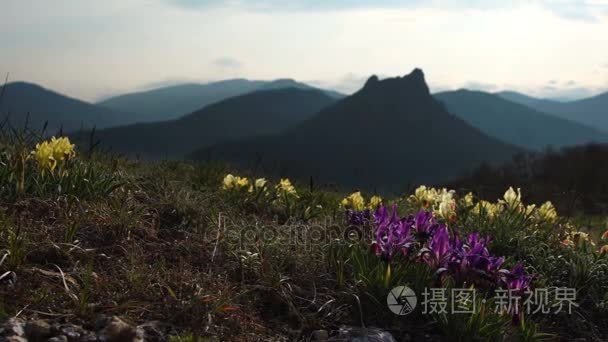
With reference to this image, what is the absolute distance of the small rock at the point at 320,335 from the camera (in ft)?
13.0

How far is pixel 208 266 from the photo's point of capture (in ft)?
15.2

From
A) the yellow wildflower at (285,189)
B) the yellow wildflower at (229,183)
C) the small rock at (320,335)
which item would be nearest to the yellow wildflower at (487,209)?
the yellow wildflower at (285,189)

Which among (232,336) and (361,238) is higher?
(361,238)

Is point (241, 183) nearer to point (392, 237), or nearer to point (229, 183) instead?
point (229, 183)

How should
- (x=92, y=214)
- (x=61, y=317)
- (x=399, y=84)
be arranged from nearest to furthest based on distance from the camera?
(x=61, y=317)
(x=92, y=214)
(x=399, y=84)

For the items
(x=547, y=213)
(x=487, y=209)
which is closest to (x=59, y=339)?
(x=487, y=209)

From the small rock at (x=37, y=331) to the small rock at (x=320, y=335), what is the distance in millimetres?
1672

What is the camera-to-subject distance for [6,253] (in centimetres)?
402

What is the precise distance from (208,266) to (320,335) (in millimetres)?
1153

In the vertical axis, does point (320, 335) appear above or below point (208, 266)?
below

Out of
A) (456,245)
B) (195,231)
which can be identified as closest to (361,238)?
(456,245)

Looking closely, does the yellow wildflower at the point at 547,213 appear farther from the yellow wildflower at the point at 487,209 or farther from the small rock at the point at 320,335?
the small rock at the point at 320,335

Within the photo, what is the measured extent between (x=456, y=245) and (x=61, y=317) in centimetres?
280

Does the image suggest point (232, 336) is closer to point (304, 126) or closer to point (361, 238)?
point (361, 238)
